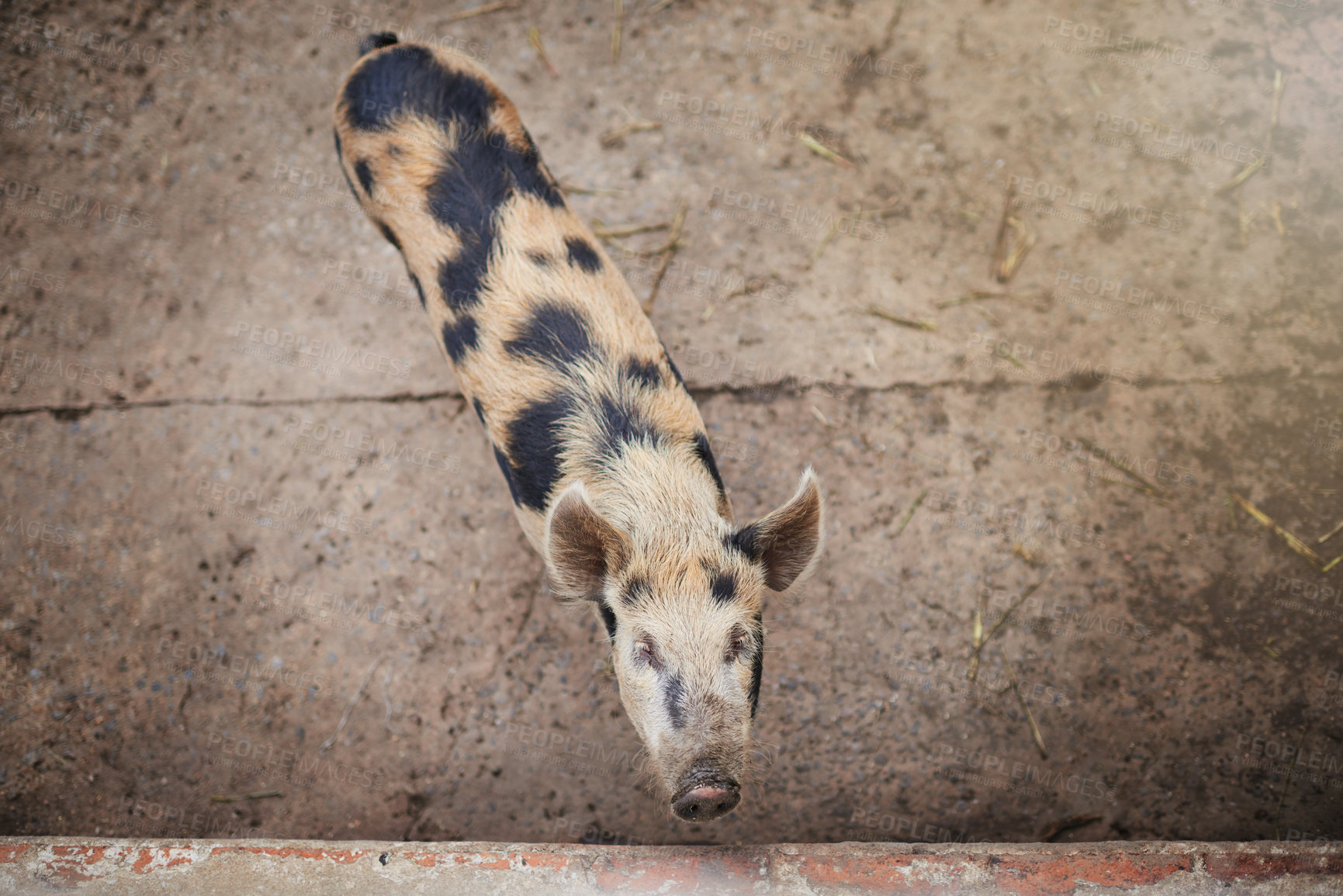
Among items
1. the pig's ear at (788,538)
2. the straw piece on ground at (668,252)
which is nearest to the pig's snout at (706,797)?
the pig's ear at (788,538)

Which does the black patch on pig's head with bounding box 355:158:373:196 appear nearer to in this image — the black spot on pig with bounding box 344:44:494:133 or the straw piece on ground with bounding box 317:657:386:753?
the black spot on pig with bounding box 344:44:494:133

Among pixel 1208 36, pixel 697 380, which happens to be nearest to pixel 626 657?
pixel 697 380

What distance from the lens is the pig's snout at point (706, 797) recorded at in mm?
1896

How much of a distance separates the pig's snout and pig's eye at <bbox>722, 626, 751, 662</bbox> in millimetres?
331

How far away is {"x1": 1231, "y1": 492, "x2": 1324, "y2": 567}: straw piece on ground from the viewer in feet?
10.4

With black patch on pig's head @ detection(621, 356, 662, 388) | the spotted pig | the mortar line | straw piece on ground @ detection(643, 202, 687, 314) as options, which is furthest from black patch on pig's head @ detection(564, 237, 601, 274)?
the mortar line

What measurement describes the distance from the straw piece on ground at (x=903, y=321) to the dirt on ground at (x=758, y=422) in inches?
1.6

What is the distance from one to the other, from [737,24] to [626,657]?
3.39m

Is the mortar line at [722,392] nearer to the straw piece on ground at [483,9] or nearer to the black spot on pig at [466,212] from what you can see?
the black spot on pig at [466,212]

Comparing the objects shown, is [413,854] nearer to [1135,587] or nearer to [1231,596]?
[1135,587]

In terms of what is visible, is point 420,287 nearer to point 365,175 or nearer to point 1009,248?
point 365,175

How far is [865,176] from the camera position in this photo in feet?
11.9

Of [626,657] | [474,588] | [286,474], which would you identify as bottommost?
[474,588]

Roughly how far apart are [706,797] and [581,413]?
125cm
